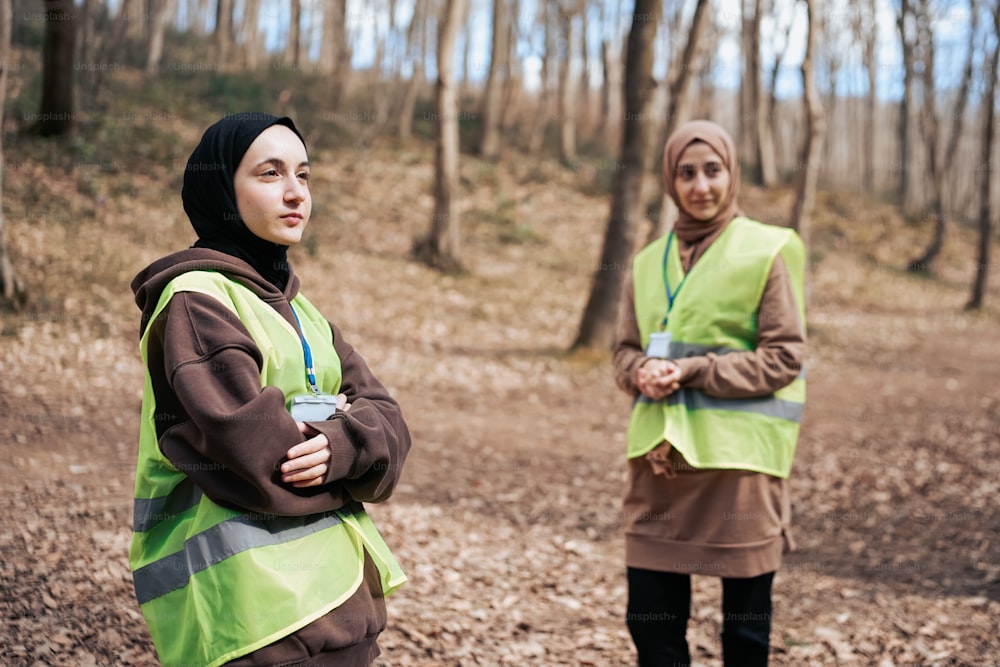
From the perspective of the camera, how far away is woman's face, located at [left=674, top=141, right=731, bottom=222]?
311 cm

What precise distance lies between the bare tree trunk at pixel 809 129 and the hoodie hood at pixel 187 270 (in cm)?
1222

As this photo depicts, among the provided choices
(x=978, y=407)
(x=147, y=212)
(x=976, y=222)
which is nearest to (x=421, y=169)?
(x=147, y=212)

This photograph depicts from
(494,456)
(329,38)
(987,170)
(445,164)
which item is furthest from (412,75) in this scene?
(494,456)

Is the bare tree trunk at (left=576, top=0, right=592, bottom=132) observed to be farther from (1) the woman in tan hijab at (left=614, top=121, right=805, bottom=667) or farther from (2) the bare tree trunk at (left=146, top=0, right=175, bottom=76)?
(1) the woman in tan hijab at (left=614, top=121, right=805, bottom=667)

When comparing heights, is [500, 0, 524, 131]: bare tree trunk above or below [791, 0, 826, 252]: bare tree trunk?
above

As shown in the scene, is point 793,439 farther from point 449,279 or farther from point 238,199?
point 449,279

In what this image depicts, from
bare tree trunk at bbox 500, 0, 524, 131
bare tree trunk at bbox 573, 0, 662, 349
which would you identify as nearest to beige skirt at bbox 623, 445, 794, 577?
bare tree trunk at bbox 573, 0, 662, 349

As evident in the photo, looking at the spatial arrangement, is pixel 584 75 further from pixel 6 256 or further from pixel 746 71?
pixel 6 256

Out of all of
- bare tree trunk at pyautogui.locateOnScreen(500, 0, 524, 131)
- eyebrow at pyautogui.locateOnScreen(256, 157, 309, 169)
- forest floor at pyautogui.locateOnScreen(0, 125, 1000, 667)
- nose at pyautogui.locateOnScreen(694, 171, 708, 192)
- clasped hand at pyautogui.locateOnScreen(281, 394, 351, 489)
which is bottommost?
forest floor at pyautogui.locateOnScreen(0, 125, 1000, 667)

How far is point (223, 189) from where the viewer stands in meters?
1.98

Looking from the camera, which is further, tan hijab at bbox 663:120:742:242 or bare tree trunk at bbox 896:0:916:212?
bare tree trunk at bbox 896:0:916:212

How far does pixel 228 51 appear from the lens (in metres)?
25.6

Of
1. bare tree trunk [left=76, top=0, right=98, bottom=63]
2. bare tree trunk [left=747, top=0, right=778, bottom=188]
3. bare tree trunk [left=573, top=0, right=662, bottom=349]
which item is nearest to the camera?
bare tree trunk [left=573, top=0, right=662, bottom=349]

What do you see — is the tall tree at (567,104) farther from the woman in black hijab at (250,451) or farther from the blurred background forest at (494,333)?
the woman in black hijab at (250,451)
